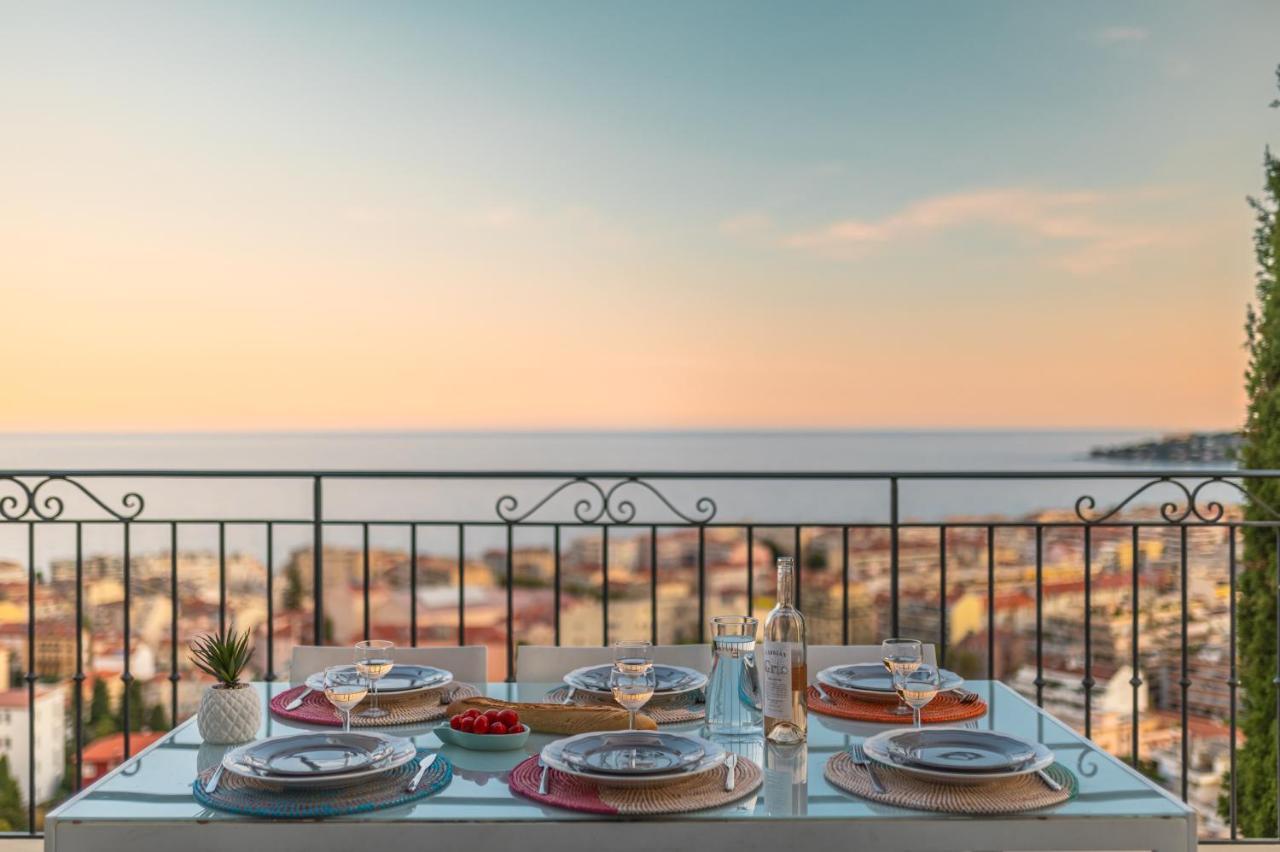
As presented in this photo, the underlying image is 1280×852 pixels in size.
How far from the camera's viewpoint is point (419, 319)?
32.2 ft

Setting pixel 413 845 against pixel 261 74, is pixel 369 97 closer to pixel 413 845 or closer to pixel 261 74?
pixel 261 74

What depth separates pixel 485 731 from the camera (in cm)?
166

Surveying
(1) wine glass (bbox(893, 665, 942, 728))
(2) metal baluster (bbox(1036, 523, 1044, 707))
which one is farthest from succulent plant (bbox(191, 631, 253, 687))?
(2) metal baluster (bbox(1036, 523, 1044, 707))

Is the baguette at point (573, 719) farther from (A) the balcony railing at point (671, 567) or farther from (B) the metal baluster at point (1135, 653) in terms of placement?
(B) the metal baluster at point (1135, 653)

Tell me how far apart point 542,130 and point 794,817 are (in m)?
7.77

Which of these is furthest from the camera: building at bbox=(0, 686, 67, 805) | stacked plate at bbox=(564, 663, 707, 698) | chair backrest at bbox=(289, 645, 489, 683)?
building at bbox=(0, 686, 67, 805)

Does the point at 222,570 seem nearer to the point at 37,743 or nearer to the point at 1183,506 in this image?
the point at 37,743

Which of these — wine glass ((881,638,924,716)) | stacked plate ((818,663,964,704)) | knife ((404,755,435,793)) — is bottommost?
knife ((404,755,435,793))

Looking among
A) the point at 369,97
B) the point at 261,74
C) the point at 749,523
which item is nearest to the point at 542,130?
the point at 369,97

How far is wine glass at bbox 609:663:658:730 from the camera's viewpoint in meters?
1.65

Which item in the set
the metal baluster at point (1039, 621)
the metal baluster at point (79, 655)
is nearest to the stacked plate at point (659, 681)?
the metal baluster at point (1039, 621)

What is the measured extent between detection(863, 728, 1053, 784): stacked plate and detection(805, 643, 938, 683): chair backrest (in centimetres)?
59

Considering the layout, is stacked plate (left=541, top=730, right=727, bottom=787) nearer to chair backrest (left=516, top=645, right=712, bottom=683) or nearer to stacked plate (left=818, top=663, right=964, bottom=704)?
stacked plate (left=818, top=663, right=964, bottom=704)

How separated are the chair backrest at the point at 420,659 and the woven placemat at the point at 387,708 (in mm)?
186
